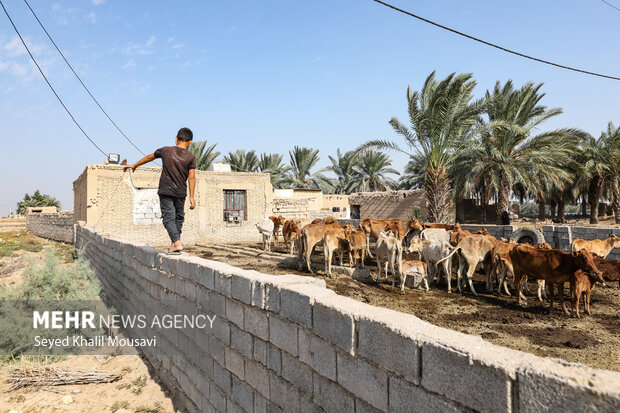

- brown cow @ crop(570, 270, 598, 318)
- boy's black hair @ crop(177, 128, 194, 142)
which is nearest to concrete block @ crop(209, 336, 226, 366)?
boy's black hair @ crop(177, 128, 194, 142)

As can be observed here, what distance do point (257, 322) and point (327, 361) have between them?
1.13 metres

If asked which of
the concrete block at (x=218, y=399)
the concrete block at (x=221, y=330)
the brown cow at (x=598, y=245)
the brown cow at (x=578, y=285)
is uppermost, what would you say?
the brown cow at (x=598, y=245)

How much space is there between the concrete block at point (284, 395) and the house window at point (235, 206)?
663 inches

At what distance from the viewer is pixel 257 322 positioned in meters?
3.67

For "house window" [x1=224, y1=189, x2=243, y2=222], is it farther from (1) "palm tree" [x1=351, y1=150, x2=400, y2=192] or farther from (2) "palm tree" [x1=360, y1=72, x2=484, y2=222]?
(1) "palm tree" [x1=351, y1=150, x2=400, y2=192]

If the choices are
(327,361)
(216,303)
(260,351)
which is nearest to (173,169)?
(216,303)

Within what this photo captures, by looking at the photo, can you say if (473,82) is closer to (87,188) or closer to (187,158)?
(187,158)

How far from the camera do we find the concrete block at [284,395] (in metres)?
3.13

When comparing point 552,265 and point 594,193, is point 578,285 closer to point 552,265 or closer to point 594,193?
point 552,265

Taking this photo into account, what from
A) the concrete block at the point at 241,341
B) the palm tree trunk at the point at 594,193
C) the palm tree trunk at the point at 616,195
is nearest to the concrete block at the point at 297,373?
the concrete block at the point at 241,341

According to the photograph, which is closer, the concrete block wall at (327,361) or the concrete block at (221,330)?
the concrete block wall at (327,361)

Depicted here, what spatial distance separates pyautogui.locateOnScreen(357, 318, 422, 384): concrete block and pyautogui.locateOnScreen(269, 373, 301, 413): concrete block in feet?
3.46

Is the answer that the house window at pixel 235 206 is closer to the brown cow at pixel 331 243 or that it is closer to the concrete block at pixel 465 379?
the brown cow at pixel 331 243

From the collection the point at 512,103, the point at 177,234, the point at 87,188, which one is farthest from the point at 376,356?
the point at 512,103
